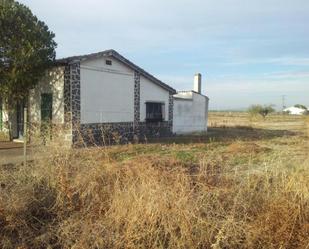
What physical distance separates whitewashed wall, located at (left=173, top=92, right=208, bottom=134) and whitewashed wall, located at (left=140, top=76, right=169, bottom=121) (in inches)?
105

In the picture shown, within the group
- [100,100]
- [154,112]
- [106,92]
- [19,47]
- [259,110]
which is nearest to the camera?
[19,47]

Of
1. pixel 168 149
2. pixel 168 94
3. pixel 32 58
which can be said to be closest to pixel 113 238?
pixel 168 149

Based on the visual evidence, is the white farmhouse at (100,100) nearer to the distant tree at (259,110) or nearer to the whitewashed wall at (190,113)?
the whitewashed wall at (190,113)

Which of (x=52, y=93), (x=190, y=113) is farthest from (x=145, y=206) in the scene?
(x=190, y=113)

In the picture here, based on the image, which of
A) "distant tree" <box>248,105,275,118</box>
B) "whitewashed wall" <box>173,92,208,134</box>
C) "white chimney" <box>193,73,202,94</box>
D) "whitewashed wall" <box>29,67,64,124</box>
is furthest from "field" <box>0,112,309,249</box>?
"distant tree" <box>248,105,275,118</box>

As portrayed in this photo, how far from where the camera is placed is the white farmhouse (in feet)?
57.7

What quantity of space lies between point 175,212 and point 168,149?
12.0m

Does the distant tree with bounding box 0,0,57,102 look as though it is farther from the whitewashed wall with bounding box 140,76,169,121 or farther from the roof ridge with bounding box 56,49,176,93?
the whitewashed wall with bounding box 140,76,169,121

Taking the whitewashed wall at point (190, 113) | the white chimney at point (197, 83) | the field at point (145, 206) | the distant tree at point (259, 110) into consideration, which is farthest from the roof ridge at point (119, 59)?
the distant tree at point (259, 110)

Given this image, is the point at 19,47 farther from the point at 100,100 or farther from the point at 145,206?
the point at 145,206

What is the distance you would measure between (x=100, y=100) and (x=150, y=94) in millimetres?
4194

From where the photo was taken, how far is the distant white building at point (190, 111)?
88.0 feet

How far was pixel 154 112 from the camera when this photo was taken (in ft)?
75.7

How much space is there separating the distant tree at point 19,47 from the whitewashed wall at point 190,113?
11359mm
